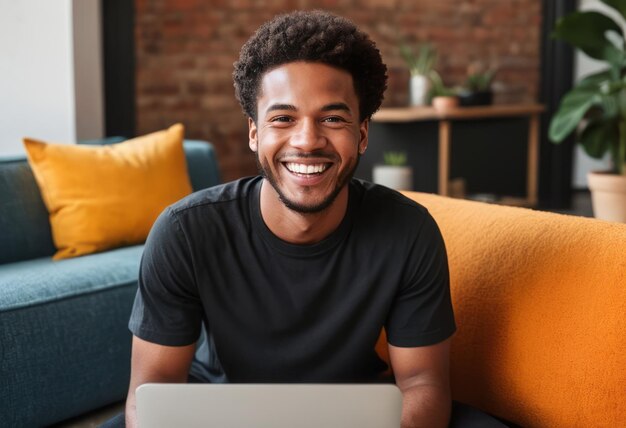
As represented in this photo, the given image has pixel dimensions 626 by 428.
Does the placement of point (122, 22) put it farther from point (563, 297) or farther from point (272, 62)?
point (563, 297)

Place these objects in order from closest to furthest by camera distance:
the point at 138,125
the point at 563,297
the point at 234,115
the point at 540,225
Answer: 1. the point at 563,297
2. the point at 540,225
3. the point at 138,125
4. the point at 234,115

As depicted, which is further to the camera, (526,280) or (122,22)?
(122,22)

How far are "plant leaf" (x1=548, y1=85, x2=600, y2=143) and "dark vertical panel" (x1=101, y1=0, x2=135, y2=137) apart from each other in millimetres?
2031

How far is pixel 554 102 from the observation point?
5.66 meters

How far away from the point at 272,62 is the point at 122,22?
8.14ft

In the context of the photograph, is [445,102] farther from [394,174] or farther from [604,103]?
[604,103]

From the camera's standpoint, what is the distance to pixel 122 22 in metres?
3.62

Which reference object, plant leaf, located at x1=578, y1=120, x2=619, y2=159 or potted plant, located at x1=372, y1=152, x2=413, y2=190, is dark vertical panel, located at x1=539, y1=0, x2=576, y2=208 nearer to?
potted plant, located at x1=372, y1=152, x2=413, y2=190

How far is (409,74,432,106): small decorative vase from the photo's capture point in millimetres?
4957

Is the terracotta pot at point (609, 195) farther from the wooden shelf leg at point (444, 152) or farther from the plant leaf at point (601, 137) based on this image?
the wooden shelf leg at point (444, 152)

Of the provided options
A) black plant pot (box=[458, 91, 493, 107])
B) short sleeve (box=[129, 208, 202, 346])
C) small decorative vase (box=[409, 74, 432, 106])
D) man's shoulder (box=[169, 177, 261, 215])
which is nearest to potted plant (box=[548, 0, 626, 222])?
black plant pot (box=[458, 91, 493, 107])

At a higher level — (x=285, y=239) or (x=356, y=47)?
(x=356, y=47)

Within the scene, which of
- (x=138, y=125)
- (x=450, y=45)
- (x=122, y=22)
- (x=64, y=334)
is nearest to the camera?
(x=64, y=334)

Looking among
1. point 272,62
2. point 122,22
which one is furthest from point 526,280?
point 122,22
